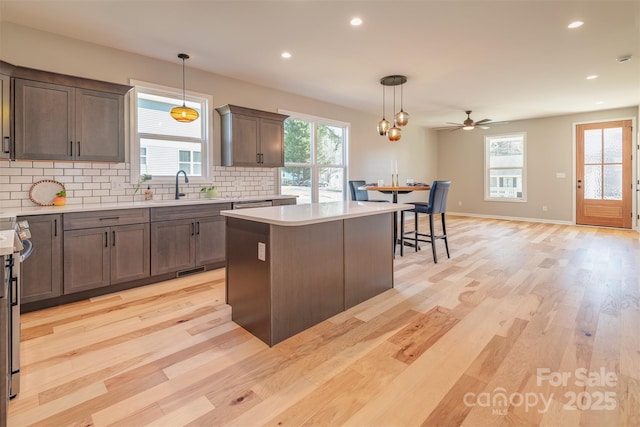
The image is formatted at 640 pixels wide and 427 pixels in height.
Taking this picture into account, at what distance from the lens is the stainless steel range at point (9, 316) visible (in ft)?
4.10

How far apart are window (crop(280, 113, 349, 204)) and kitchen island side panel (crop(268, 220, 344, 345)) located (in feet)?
10.5

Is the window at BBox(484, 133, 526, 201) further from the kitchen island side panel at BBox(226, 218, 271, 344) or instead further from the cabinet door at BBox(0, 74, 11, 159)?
the cabinet door at BBox(0, 74, 11, 159)

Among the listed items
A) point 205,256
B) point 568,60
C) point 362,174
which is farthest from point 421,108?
point 205,256

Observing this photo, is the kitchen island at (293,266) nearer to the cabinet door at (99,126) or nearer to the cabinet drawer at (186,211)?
the cabinet drawer at (186,211)

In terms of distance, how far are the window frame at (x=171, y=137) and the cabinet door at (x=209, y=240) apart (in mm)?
807

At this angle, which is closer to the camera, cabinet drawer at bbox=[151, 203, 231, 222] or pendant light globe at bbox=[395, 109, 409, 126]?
cabinet drawer at bbox=[151, 203, 231, 222]

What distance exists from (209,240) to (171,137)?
57.9 inches

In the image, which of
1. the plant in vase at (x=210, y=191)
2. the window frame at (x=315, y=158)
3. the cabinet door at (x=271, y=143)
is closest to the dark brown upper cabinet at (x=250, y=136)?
the cabinet door at (x=271, y=143)

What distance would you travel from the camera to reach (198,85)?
14.1ft

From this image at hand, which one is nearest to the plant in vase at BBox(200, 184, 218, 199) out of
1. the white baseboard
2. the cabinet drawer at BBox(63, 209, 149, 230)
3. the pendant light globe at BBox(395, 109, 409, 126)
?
the cabinet drawer at BBox(63, 209, 149, 230)

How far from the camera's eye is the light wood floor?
5.04ft

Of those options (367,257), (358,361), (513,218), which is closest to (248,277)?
(358,361)

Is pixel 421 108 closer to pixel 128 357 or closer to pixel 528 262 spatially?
A: pixel 528 262

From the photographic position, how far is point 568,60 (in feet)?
13.5
